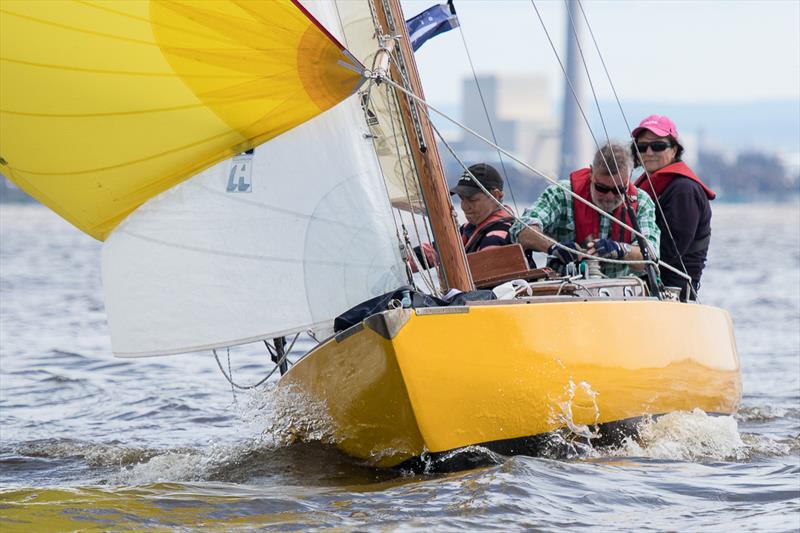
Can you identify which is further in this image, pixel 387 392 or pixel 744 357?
pixel 744 357

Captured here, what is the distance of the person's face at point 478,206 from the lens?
19.6 feet

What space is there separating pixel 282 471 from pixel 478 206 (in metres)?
1.58

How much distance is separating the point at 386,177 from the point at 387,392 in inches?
60.6

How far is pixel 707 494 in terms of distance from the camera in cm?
463

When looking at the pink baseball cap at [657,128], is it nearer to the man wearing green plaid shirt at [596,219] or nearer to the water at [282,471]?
the man wearing green plaid shirt at [596,219]

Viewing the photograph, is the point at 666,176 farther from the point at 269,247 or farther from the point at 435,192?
the point at 269,247

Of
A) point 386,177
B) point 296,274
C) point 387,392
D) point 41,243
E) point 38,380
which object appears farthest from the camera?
point 41,243

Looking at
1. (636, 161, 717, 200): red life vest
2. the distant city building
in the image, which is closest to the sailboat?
(636, 161, 717, 200): red life vest

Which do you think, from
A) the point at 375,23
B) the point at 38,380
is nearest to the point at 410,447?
the point at 375,23

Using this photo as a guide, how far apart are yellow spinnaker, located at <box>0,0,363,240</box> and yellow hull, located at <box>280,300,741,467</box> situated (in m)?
1.04

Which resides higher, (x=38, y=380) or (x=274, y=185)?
(x=274, y=185)

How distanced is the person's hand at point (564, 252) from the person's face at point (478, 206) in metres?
0.40

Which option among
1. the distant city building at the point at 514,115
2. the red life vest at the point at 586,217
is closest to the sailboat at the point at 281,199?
the red life vest at the point at 586,217

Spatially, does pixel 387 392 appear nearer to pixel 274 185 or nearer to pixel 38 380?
pixel 274 185
